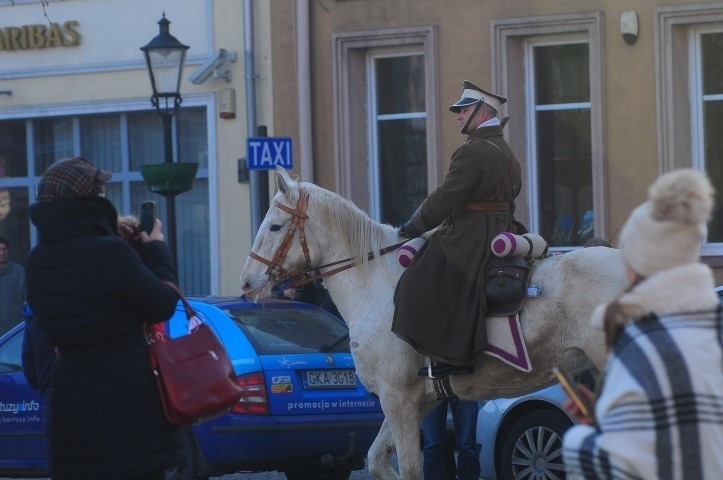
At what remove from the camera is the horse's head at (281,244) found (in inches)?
385

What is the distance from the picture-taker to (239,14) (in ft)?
69.3

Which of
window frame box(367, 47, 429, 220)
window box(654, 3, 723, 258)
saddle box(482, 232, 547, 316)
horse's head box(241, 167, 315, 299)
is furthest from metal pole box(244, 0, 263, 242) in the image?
saddle box(482, 232, 547, 316)

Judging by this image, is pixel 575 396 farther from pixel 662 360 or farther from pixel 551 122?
pixel 551 122

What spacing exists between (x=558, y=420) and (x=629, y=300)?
652 cm

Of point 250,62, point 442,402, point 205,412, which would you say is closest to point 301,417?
point 442,402

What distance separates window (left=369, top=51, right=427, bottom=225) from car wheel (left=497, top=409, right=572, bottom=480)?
9936 mm

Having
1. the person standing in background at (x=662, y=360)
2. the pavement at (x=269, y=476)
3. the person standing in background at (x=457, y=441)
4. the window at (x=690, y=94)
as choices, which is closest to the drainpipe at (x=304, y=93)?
the window at (x=690, y=94)

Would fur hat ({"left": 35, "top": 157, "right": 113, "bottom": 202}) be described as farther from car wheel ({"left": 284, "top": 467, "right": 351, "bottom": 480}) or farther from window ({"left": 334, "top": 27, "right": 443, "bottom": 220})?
window ({"left": 334, "top": 27, "right": 443, "bottom": 220})

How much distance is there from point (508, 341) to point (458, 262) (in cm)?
54

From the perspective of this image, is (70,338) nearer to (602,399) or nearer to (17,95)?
(602,399)

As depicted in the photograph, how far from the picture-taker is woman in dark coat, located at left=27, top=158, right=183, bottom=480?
233 inches

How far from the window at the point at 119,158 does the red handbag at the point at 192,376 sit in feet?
51.3

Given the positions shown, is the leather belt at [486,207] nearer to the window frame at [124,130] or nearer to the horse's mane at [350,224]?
the horse's mane at [350,224]

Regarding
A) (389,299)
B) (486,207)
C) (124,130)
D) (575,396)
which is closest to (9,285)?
(124,130)
